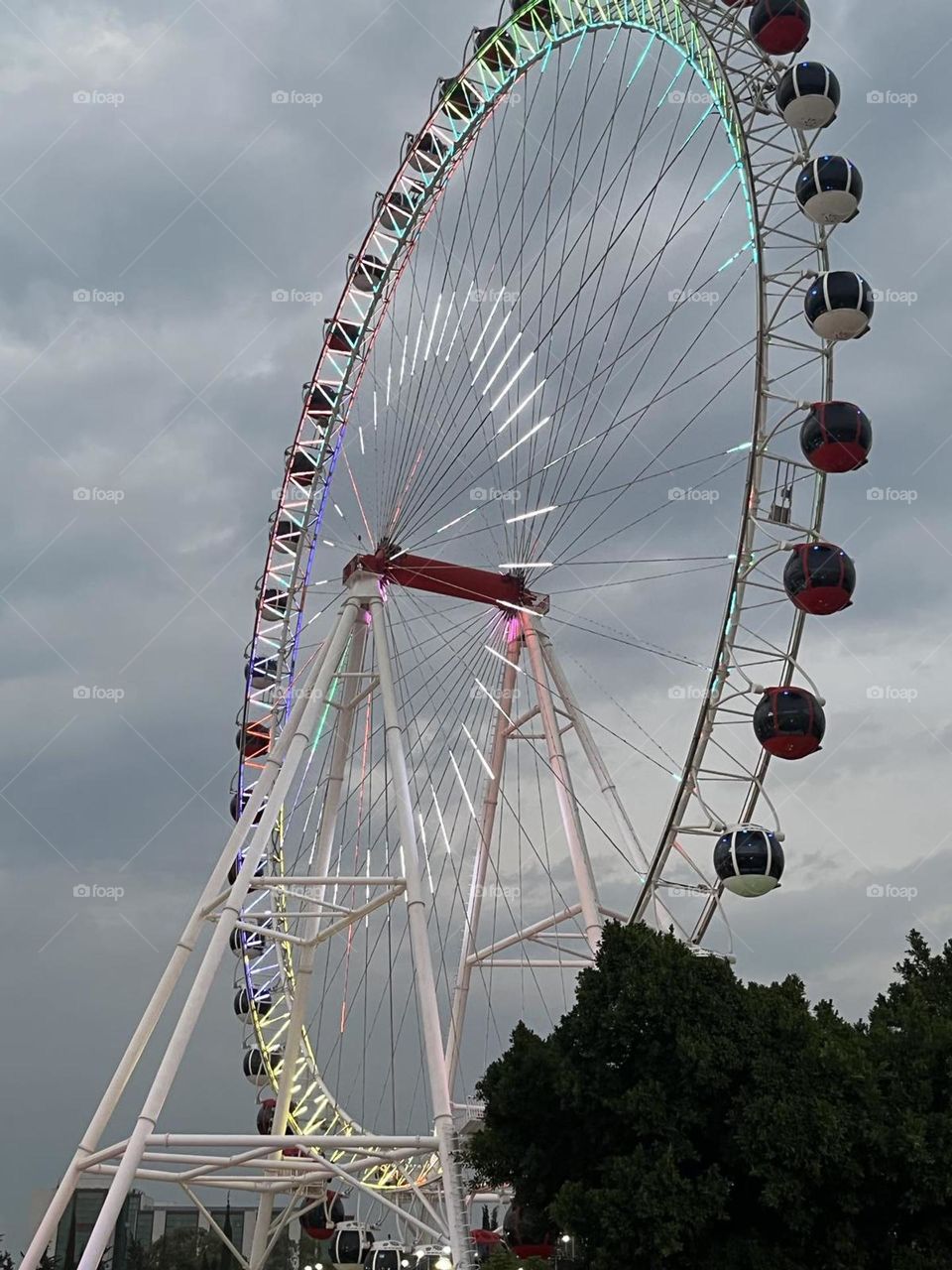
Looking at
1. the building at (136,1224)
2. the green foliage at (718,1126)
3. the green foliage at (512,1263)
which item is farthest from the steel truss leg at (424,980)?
the building at (136,1224)

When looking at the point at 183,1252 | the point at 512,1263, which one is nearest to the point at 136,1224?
the point at 183,1252

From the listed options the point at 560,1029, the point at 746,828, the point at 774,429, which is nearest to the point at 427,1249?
the point at 560,1029

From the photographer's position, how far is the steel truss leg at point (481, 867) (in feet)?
105

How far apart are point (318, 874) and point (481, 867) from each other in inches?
176

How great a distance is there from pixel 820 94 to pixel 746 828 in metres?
14.7

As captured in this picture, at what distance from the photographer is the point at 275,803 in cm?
2642

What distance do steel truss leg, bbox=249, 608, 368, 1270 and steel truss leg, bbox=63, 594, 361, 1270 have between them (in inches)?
26.1

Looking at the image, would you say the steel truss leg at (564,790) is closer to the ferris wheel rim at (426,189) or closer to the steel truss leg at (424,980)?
the steel truss leg at (424,980)

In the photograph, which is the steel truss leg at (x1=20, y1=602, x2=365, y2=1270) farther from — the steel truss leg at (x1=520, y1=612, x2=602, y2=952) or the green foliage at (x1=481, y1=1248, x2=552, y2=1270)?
the green foliage at (x1=481, y1=1248, x2=552, y2=1270)

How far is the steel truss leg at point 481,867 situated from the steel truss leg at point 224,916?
14.0 ft

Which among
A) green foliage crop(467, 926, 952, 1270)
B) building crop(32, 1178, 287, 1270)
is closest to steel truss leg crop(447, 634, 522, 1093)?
green foliage crop(467, 926, 952, 1270)

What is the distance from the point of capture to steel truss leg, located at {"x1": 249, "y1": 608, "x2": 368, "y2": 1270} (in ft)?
97.8

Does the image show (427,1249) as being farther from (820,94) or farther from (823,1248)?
(820,94)

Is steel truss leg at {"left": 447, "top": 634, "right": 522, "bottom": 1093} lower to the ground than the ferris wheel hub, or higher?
lower
